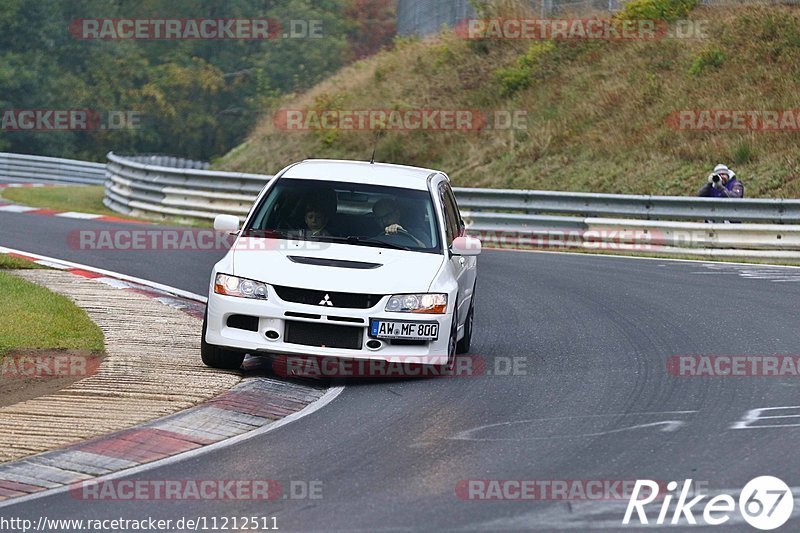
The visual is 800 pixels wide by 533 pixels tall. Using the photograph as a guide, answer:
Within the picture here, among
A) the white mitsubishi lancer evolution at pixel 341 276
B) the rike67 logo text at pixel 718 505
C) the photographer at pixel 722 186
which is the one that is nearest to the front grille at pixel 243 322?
the white mitsubishi lancer evolution at pixel 341 276

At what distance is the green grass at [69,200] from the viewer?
26.9 m

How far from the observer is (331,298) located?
32.4 ft

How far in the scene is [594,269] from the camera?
19.0 metres

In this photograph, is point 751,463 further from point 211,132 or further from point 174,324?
point 211,132

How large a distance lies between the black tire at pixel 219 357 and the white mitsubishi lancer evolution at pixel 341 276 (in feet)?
0.04

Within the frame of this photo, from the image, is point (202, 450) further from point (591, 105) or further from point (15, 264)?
point (591, 105)

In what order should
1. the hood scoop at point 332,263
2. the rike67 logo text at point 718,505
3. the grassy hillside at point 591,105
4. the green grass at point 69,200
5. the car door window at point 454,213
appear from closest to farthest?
1. the rike67 logo text at point 718,505
2. the hood scoop at point 332,263
3. the car door window at point 454,213
4. the green grass at point 69,200
5. the grassy hillside at point 591,105

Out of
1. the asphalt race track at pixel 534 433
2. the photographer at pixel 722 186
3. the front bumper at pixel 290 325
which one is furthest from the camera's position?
the photographer at pixel 722 186

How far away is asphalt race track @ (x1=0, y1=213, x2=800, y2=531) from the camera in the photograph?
21.4ft

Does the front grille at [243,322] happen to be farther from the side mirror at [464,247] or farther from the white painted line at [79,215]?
the white painted line at [79,215]

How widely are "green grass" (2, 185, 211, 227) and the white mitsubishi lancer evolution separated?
14.9 m

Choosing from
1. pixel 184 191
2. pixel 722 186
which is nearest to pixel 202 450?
pixel 722 186

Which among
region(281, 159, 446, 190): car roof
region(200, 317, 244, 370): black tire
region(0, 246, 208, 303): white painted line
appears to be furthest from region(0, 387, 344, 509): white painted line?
region(0, 246, 208, 303): white painted line

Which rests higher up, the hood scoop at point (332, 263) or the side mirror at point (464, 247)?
the side mirror at point (464, 247)
